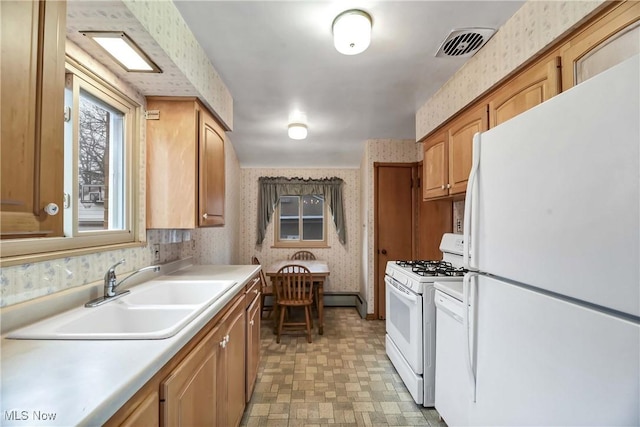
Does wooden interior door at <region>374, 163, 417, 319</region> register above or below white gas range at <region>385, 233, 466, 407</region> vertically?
above

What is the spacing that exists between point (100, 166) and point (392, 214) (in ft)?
10.5

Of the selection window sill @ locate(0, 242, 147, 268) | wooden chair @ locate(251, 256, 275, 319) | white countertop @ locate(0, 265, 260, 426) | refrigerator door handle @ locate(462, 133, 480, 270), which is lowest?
wooden chair @ locate(251, 256, 275, 319)

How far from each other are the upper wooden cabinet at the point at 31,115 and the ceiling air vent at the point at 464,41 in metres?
1.94

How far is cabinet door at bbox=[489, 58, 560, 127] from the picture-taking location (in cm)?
134

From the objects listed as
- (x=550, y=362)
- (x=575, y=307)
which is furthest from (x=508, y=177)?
(x=550, y=362)

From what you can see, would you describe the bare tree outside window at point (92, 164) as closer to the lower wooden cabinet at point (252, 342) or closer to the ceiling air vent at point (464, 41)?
the lower wooden cabinet at point (252, 342)

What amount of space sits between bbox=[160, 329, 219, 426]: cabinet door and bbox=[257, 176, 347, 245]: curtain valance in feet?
11.2

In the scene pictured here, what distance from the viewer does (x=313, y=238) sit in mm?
4879

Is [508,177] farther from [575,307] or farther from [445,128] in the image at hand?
[445,128]

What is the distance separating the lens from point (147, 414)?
31.0 inches

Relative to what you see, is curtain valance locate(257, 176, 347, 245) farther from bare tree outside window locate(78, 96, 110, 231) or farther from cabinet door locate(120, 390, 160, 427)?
cabinet door locate(120, 390, 160, 427)

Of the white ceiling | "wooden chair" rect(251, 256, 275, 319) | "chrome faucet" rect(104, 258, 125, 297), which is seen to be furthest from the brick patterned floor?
the white ceiling

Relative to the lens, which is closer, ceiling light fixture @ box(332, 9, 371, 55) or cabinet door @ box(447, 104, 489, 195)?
ceiling light fixture @ box(332, 9, 371, 55)

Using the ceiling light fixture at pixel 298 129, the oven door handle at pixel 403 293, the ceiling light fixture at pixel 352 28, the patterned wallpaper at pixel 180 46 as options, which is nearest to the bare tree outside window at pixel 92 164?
the patterned wallpaper at pixel 180 46
